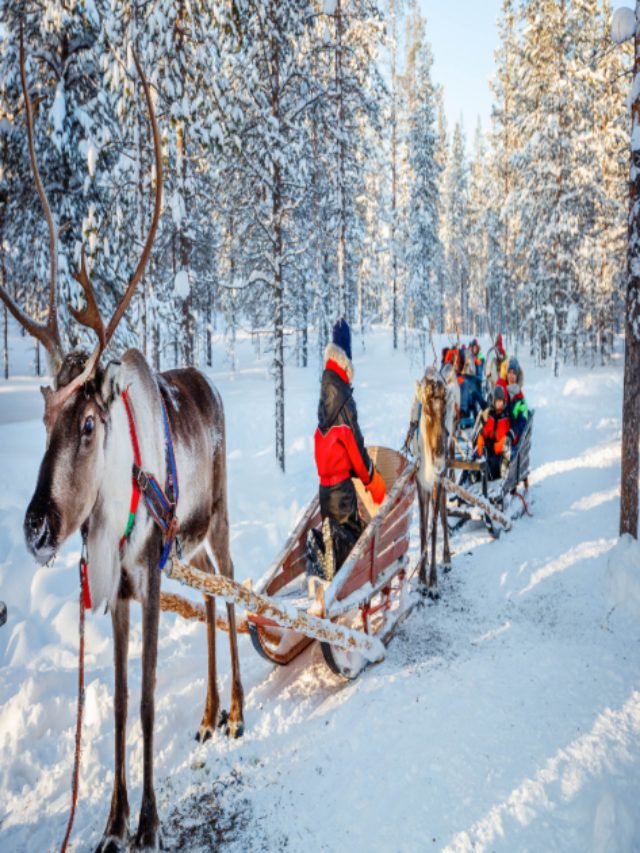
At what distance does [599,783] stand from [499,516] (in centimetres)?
414

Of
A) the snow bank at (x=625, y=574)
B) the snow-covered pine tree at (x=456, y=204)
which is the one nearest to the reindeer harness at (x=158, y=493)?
the snow bank at (x=625, y=574)

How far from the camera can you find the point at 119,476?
236cm

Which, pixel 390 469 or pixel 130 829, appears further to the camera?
pixel 390 469

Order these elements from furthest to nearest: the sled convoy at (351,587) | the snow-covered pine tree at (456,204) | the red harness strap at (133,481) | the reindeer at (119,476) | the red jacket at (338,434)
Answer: the snow-covered pine tree at (456,204) < the red jacket at (338,434) < the sled convoy at (351,587) < the red harness strap at (133,481) < the reindeer at (119,476)

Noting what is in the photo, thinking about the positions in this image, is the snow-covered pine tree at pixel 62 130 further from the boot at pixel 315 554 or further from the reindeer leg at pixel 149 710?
the reindeer leg at pixel 149 710

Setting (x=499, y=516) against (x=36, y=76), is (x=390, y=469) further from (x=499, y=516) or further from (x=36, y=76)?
(x=36, y=76)

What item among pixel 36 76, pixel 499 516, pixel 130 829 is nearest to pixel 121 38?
pixel 36 76

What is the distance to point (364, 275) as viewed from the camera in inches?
1063

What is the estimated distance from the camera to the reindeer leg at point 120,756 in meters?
2.49

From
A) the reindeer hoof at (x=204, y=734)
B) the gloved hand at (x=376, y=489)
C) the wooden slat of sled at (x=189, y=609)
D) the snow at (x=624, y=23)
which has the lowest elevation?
the reindeer hoof at (x=204, y=734)

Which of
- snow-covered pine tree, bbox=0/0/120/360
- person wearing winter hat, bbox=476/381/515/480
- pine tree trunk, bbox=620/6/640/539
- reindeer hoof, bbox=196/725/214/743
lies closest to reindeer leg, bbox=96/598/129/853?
reindeer hoof, bbox=196/725/214/743

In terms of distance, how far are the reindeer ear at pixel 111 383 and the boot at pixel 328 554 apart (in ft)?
8.03

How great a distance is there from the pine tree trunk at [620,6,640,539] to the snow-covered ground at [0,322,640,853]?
2.45 feet

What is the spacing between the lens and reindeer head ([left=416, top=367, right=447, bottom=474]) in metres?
5.38
